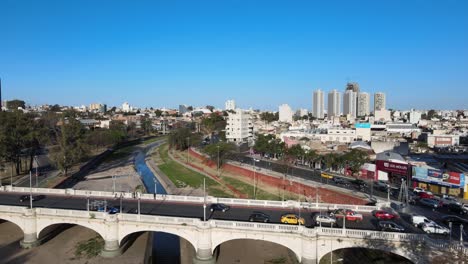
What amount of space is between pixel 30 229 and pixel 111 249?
830cm

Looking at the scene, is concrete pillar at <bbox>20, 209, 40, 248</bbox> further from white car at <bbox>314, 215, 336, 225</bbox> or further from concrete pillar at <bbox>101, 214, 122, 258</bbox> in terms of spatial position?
white car at <bbox>314, 215, 336, 225</bbox>

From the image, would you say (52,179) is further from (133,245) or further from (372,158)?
(372,158)

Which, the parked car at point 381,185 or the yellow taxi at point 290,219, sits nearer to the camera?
the yellow taxi at point 290,219

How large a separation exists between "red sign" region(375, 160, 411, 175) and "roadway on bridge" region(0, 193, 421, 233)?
19.8 m

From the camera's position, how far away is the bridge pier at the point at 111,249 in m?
29.4

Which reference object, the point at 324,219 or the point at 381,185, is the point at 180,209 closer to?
the point at 324,219

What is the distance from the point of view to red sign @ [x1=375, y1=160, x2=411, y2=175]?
47575 mm

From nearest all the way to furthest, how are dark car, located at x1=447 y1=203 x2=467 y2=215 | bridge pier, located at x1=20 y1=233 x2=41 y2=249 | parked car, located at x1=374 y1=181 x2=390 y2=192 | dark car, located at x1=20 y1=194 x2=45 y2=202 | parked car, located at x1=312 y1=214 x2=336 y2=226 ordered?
1. parked car, located at x1=312 y1=214 x2=336 y2=226
2. bridge pier, located at x1=20 y1=233 x2=41 y2=249
3. dark car, located at x1=447 y1=203 x2=467 y2=215
4. dark car, located at x1=20 y1=194 x2=45 y2=202
5. parked car, located at x1=374 y1=181 x2=390 y2=192

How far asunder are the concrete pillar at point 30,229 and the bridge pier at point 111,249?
7140 millimetres

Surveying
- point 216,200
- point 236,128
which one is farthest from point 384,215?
point 236,128

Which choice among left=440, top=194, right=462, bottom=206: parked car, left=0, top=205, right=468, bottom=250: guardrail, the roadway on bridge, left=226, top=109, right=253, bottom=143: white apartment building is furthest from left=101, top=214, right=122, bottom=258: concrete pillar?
left=226, top=109, right=253, bottom=143: white apartment building

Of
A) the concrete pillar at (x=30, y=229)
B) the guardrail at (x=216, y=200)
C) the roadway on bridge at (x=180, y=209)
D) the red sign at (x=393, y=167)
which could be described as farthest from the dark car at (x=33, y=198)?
the red sign at (x=393, y=167)

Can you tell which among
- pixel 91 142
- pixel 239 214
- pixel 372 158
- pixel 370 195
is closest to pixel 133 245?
pixel 239 214

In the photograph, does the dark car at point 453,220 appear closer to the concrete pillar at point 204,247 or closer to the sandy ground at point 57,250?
the concrete pillar at point 204,247
